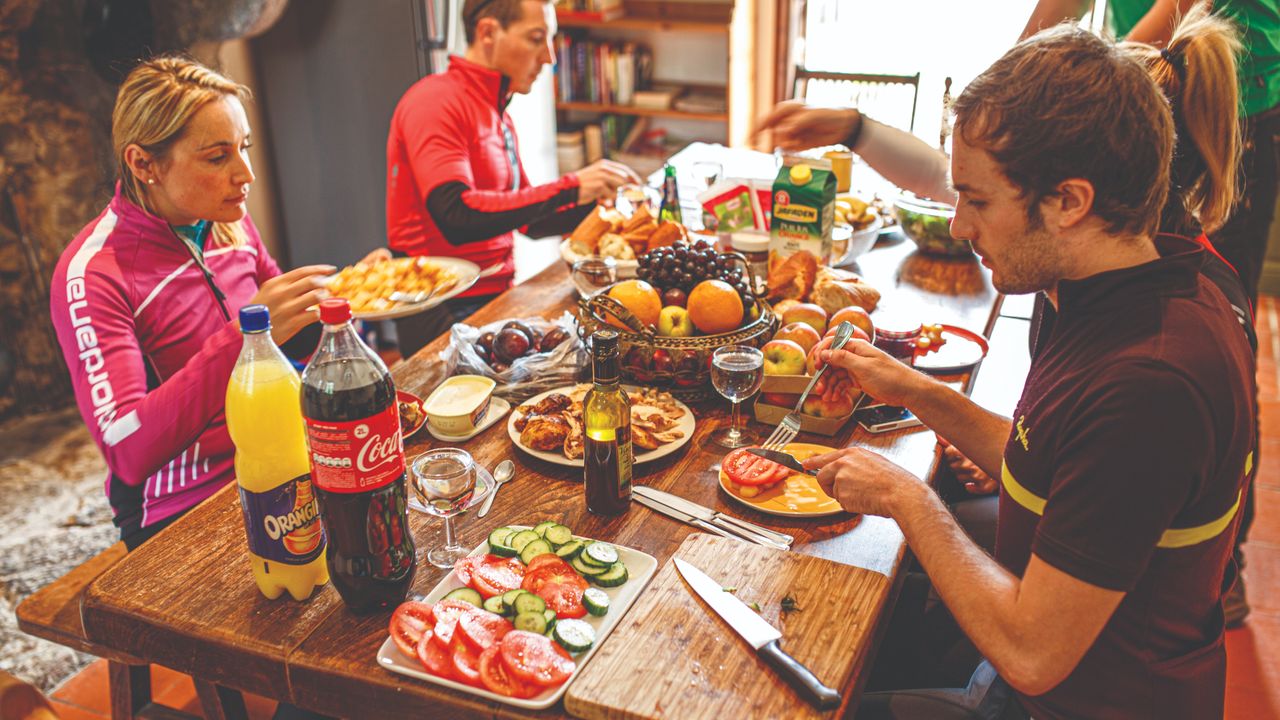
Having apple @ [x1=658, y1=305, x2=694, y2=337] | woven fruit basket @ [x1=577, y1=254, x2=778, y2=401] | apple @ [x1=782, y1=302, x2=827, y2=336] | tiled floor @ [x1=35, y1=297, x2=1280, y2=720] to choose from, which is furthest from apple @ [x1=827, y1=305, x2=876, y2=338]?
tiled floor @ [x1=35, y1=297, x2=1280, y2=720]

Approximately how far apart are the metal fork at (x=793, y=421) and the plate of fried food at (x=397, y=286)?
900 mm

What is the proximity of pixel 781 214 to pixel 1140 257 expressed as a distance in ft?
3.80

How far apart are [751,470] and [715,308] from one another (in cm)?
39

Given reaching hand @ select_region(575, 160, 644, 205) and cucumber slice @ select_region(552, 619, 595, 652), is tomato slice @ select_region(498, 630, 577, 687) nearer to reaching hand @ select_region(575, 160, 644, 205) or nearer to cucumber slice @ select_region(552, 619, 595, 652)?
cucumber slice @ select_region(552, 619, 595, 652)

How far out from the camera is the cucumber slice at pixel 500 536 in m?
1.24

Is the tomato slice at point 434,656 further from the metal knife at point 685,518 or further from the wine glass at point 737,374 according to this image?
the wine glass at point 737,374

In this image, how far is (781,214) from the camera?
7.36 ft

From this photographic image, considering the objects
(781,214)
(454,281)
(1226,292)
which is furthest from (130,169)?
(1226,292)

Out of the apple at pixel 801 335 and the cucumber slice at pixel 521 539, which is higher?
the apple at pixel 801 335

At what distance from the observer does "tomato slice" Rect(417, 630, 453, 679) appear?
3.40 ft

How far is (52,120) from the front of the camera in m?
3.52

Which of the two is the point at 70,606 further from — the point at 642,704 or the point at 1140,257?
the point at 1140,257

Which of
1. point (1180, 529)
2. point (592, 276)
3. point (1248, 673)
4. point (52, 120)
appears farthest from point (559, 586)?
point (52, 120)

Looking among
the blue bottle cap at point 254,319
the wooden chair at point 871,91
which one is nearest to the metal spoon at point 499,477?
the blue bottle cap at point 254,319
